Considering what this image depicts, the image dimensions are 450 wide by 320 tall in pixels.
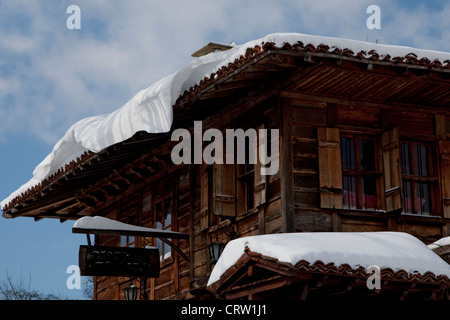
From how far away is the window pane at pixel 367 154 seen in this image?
581 inches

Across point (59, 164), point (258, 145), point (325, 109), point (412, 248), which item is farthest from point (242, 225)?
point (59, 164)

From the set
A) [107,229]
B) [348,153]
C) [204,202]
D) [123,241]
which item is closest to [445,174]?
[348,153]

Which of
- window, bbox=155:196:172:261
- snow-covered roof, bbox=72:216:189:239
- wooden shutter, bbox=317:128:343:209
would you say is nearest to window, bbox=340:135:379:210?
wooden shutter, bbox=317:128:343:209

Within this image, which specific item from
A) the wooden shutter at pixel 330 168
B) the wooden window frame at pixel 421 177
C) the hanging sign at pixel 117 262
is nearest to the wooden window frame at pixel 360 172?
the wooden shutter at pixel 330 168

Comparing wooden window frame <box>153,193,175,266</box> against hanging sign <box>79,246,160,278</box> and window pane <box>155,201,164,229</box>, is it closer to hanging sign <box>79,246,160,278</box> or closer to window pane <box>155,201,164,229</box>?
window pane <box>155,201,164,229</box>

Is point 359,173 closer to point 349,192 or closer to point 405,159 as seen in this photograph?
point 349,192

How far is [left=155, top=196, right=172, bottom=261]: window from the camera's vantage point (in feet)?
59.3

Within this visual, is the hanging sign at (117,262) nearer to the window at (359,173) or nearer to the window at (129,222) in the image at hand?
the window at (129,222)

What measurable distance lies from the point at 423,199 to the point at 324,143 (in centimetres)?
195

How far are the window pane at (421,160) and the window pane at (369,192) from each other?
0.81 metres

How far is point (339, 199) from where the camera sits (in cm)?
1411

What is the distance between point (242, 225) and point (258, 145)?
1.31 metres

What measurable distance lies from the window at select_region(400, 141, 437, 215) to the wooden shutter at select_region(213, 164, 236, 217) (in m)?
2.70
